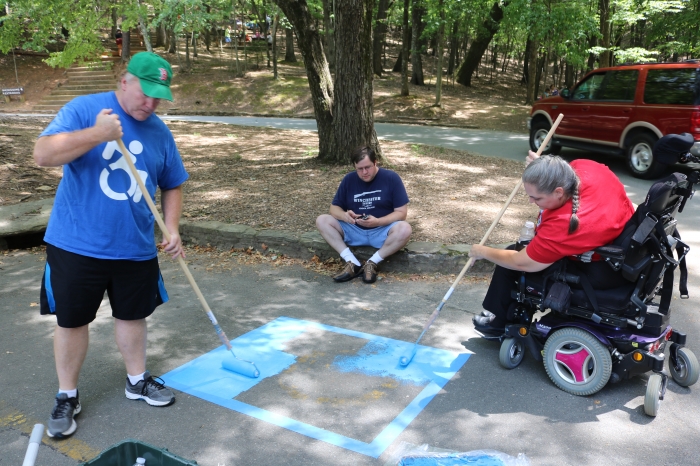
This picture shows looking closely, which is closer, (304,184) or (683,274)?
(683,274)

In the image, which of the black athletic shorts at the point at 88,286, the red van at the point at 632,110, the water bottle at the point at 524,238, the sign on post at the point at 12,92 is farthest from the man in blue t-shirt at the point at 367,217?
the sign on post at the point at 12,92

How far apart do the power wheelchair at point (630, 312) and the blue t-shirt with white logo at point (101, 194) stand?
2403mm

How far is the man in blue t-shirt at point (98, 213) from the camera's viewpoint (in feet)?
9.14

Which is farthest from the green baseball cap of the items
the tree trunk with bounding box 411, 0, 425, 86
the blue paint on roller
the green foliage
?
the tree trunk with bounding box 411, 0, 425, 86

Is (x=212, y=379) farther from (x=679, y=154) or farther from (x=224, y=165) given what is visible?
(x=224, y=165)

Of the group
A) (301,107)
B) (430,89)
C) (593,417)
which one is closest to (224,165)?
(593,417)

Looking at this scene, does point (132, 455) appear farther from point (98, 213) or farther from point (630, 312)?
Result: point (630, 312)

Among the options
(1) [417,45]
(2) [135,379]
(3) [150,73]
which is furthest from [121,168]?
(1) [417,45]

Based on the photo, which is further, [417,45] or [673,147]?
[417,45]

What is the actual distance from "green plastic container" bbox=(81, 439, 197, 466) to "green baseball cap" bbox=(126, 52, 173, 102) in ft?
5.35

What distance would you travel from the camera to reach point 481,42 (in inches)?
956

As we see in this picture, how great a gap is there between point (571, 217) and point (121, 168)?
2.45 m

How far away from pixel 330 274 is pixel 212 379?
6.80ft

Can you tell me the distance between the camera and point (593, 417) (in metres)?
3.10
